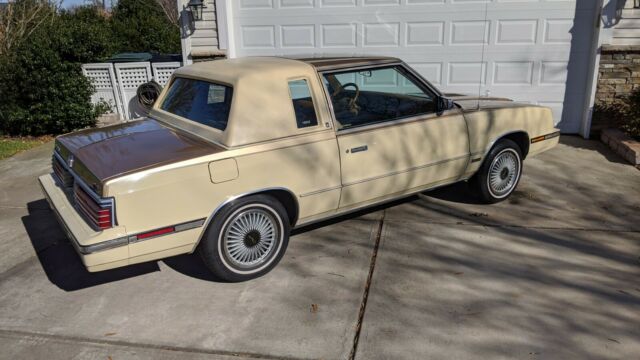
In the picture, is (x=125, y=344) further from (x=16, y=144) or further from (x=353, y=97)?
(x=16, y=144)

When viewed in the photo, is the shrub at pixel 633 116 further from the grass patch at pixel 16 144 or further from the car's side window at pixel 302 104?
the grass patch at pixel 16 144

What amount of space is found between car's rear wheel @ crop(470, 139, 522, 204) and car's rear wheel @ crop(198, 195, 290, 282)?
2.23 metres

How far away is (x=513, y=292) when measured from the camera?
3.76 metres

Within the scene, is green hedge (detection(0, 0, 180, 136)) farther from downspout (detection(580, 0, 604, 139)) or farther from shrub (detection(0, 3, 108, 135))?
downspout (detection(580, 0, 604, 139))

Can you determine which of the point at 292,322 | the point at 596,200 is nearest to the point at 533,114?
the point at 596,200

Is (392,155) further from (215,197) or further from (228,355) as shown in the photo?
(228,355)

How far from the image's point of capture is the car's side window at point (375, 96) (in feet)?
14.2

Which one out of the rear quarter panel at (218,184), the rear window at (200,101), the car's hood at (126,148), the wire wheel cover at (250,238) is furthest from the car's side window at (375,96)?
the car's hood at (126,148)

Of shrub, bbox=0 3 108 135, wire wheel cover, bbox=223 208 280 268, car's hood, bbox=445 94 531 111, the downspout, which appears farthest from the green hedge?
the downspout

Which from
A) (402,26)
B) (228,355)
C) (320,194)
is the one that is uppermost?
(402,26)

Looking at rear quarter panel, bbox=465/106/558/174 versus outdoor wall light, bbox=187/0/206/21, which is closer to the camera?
rear quarter panel, bbox=465/106/558/174

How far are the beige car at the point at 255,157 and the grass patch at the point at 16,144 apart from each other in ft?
13.8

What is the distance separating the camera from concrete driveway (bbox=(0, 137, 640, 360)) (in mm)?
3217

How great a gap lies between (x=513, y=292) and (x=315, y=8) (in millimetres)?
5993
